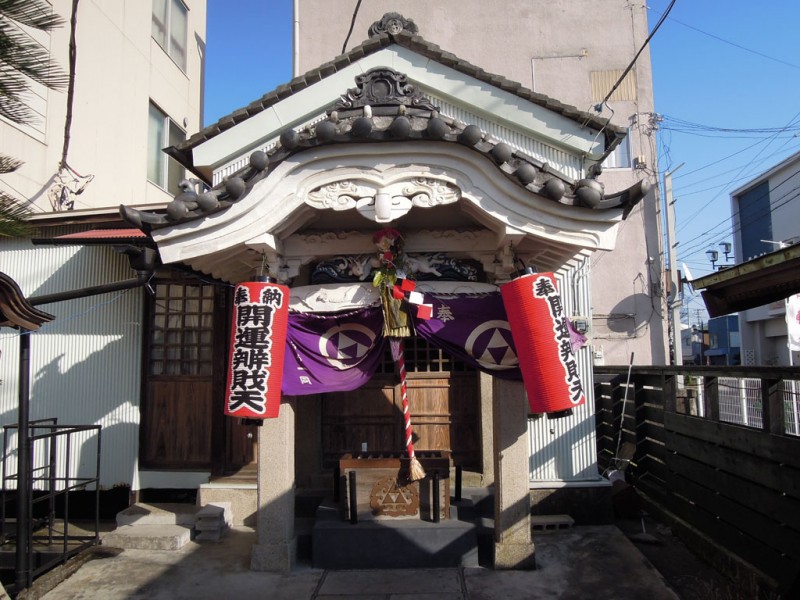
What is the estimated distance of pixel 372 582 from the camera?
6.77m

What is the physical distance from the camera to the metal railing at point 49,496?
6891 millimetres

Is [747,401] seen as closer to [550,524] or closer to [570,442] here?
[570,442]

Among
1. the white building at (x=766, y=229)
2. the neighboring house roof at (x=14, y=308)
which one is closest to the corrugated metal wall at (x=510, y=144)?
the neighboring house roof at (x=14, y=308)

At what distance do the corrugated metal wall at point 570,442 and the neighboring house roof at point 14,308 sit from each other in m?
7.32

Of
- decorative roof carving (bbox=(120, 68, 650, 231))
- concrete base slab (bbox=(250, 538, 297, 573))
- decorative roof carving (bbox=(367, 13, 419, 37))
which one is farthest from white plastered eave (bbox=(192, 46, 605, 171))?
concrete base slab (bbox=(250, 538, 297, 573))

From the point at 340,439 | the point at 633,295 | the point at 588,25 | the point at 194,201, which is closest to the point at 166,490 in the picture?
the point at 340,439

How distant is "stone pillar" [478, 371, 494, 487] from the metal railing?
19.1ft

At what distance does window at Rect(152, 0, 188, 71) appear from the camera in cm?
1741

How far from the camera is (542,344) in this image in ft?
20.7

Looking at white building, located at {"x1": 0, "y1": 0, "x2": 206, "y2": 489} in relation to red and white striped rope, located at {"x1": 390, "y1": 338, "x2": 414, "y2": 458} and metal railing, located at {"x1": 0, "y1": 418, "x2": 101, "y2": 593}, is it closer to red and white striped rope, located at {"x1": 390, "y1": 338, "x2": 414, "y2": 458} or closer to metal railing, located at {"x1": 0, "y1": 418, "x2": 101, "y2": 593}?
metal railing, located at {"x1": 0, "y1": 418, "x2": 101, "y2": 593}

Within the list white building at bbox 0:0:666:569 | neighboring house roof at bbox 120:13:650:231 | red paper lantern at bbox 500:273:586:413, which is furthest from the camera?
white building at bbox 0:0:666:569

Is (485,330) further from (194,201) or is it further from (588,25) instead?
(588,25)

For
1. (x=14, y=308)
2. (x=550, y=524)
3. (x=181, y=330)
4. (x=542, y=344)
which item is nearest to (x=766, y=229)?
(x=550, y=524)

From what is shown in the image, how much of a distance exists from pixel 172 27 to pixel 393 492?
58.4ft
